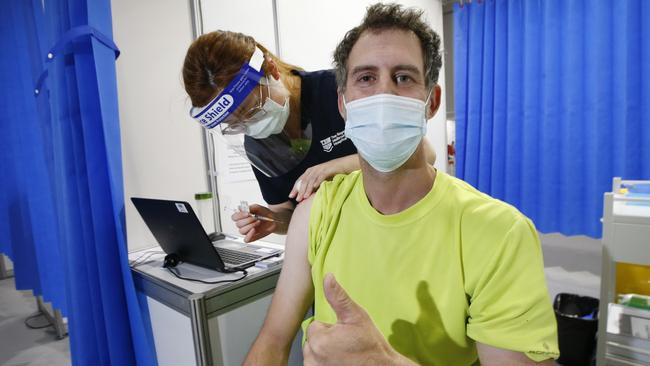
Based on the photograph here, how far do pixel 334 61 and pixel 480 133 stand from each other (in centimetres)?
260

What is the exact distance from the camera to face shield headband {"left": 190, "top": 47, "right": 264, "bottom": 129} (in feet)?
3.20

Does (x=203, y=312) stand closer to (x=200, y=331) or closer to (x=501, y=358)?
(x=200, y=331)

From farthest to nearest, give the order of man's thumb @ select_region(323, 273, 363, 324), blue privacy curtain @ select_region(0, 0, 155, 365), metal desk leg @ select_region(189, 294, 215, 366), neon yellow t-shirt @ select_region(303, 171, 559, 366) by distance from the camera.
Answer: blue privacy curtain @ select_region(0, 0, 155, 365) < metal desk leg @ select_region(189, 294, 215, 366) < neon yellow t-shirt @ select_region(303, 171, 559, 366) < man's thumb @ select_region(323, 273, 363, 324)

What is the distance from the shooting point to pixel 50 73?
4.14 ft

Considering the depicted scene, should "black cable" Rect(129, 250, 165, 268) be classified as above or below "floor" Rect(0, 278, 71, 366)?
above

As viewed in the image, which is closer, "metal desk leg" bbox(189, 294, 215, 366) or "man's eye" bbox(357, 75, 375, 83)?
"man's eye" bbox(357, 75, 375, 83)

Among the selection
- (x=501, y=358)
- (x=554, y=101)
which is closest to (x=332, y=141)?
(x=501, y=358)

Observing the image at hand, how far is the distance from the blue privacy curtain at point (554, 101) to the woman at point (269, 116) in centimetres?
232

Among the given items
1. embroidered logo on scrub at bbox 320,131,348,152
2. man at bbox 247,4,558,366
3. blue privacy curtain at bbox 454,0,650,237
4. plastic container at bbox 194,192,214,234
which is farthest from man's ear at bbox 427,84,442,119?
blue privacy curtain at bbox 454,0,650,237

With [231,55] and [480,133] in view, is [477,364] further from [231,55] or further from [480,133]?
[480,133]

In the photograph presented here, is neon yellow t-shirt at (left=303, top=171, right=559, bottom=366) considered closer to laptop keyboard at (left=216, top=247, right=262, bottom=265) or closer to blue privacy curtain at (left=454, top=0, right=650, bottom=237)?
laptop keyboard at (left=216, top=247, right=262, bottom=265)

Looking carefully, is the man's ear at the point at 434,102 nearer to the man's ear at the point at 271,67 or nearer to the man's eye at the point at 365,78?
the man's eye at the point at 365,78

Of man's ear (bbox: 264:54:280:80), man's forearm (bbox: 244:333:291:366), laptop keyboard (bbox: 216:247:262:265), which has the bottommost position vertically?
man's forearm (bbox: 244:333:291:366)

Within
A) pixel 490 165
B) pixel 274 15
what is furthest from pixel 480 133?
pixel 274 15
